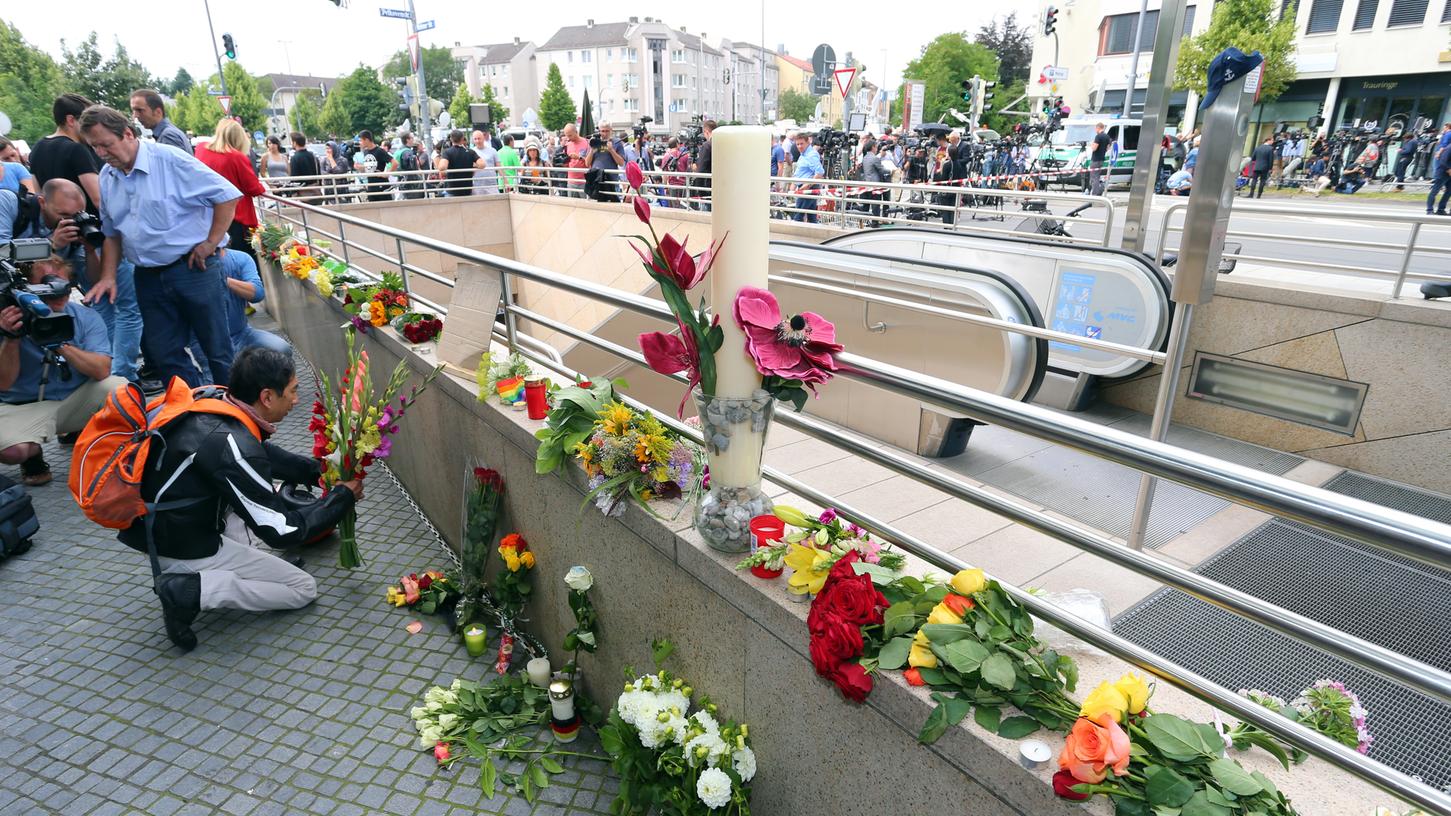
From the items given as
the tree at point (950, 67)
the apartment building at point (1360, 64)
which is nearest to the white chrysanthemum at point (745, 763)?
the apartment building at point (1360, 64)

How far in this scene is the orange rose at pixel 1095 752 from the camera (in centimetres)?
130

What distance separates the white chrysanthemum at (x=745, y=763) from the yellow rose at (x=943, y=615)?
88 cm

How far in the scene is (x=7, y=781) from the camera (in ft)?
9.41

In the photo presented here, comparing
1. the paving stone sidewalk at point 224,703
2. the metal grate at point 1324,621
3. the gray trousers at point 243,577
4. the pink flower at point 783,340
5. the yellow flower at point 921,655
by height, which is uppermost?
the pink flower at point 783,340

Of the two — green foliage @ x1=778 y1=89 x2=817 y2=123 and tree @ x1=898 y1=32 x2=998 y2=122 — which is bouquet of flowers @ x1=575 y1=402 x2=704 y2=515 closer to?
tree @ x1=898 y1=32 x2=998 y2=122

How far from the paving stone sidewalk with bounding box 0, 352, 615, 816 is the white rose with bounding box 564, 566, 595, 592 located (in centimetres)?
77

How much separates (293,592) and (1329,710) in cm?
427

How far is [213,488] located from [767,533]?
287 cm

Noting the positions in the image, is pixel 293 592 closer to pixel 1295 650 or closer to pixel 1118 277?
pixel 1295 650

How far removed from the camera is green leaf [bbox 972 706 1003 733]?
59.6 inches

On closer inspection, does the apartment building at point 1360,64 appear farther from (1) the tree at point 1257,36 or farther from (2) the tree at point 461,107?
(2) the tree at point 461,107

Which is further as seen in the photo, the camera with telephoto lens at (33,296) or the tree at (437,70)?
the tree at (437,70)

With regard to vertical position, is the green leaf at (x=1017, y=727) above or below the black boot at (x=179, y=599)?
above

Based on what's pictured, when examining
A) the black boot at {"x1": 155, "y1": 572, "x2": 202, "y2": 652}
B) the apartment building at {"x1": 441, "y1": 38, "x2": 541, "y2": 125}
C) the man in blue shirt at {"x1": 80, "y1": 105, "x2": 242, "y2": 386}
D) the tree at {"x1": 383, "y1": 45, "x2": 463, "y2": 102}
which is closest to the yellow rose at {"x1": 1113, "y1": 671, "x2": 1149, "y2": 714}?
the black boot at {"x1": 155, "y1": 572, "x2": 202, "y2": 652}
